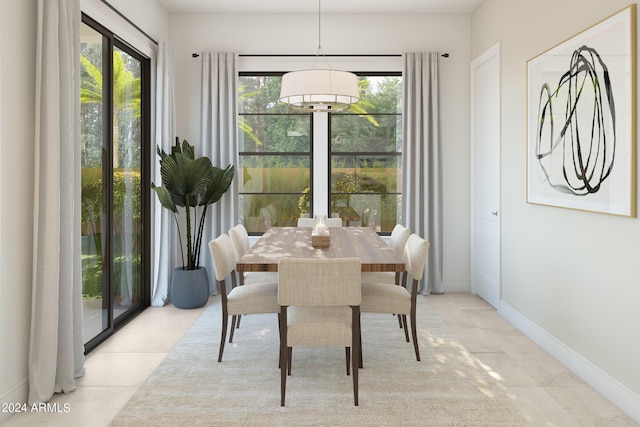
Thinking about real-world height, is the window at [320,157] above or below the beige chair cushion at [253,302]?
above

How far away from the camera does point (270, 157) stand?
227 inches

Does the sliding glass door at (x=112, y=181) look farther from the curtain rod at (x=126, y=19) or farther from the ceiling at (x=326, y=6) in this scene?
the ceiling at (x=326, y=6)

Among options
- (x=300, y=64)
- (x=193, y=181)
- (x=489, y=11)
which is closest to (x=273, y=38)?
(x=300, y=64)

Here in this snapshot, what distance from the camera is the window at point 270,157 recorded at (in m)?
5.73

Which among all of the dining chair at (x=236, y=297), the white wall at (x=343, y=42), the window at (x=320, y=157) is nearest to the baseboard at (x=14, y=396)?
the dining chair at (x=236, y=297)

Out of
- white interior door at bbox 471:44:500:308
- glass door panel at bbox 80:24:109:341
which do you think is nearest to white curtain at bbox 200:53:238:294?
glass door panel at bbox 80:24:109:341

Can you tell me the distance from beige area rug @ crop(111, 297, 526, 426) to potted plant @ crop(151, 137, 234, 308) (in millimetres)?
1003

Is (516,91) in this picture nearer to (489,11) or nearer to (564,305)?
(489,11)

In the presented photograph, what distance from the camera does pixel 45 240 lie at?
112 inches

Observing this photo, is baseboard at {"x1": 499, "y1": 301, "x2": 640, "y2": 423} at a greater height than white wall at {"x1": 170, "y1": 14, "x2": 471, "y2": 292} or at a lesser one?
lesser

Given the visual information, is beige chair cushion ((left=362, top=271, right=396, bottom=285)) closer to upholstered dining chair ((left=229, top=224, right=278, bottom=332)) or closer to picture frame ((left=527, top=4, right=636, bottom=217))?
upholstered dining chair ((left=229, top=224, right=278, bottom=332))

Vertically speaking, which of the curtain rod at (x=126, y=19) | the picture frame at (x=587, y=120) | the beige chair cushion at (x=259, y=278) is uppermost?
the curtain rod at (x=126, y=19)

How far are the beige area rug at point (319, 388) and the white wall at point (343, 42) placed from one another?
101 inches

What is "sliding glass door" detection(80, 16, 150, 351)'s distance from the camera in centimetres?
379
